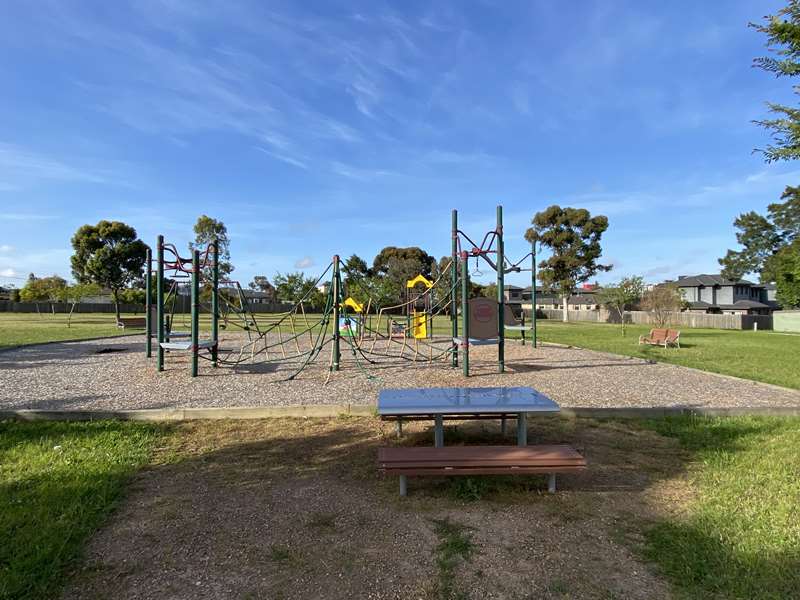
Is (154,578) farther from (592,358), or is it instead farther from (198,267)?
(592,358)

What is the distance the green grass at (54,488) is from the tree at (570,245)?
48083 millimetres

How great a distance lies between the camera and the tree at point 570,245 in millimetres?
48875

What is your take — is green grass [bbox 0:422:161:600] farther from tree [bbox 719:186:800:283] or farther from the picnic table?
tree [bbox 719:186:800:283]

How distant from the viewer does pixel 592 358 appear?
13516 millimetres

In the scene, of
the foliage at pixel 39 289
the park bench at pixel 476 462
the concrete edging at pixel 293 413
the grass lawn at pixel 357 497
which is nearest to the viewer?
the grass lawn at pixel 357 497

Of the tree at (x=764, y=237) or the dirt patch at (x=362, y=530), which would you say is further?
the tree at (x=764, y=237)

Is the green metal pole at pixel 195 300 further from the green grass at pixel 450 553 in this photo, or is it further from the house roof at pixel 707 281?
the house roof at pixel 707 281

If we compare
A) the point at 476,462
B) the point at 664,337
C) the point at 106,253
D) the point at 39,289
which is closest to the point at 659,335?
the point at 664,337

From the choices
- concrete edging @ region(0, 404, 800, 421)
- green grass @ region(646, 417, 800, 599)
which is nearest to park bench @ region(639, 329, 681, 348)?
concrete edging @ region(0, 404, 800, 421)

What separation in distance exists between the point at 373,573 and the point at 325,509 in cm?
Answer: 96

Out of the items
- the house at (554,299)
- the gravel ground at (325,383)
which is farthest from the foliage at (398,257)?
the gravel ground at (325,383)

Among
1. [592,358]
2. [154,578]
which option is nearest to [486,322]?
[592,358]

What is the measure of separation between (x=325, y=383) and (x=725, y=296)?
72.1 meters

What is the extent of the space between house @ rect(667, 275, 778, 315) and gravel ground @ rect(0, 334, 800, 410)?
60.1 meters
